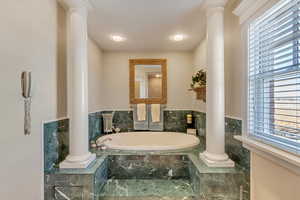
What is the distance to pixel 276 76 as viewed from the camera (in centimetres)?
123

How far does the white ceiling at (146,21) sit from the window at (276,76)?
88 cm

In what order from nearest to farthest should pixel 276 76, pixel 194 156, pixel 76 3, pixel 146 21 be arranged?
1. pixel 276 76
2. pixel 76 3
3. pixel 194 156
4. pixel 146 21

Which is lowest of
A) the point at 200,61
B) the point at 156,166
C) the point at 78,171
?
the point at 156,166

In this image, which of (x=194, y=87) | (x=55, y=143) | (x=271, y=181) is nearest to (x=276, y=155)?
(x=271, y=181)

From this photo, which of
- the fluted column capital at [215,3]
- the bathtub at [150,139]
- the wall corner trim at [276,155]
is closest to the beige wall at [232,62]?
the fluted column capital at [215,3]

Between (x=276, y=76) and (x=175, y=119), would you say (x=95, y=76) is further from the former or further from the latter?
(x=276, y=76)

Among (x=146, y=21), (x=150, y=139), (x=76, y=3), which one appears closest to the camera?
(x=76, y=3)

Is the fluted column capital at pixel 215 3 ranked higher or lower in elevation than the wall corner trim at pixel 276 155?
higher

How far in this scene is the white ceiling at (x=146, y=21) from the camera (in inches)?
77.1

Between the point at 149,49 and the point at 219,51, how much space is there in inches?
78.3

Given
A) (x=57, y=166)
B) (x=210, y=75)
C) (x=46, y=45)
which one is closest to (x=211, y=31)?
(x=210, y=75)

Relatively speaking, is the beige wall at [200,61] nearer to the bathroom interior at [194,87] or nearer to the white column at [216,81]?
the bathroom interior at [194,87]

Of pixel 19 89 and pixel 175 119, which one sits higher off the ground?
pixel 19 89

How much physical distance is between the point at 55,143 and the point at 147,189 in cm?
116
